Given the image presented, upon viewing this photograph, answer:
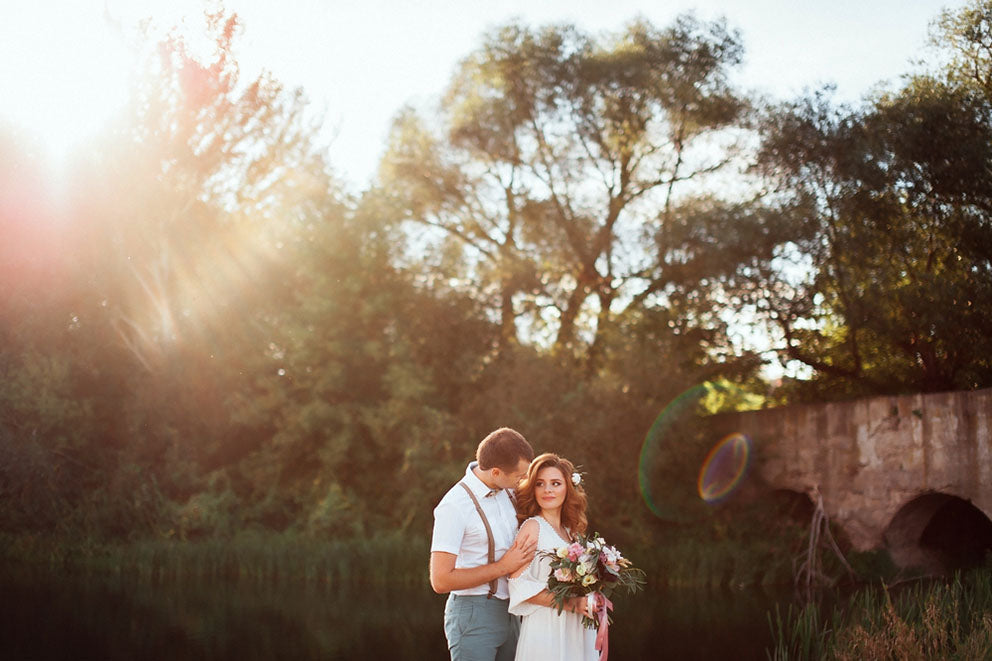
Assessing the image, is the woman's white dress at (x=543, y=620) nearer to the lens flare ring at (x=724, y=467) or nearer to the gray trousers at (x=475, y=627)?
the gray trousers at (x=475, y=627)

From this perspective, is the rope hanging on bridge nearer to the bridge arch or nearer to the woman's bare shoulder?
the bridge arch

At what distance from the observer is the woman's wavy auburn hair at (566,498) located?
4.87 meters

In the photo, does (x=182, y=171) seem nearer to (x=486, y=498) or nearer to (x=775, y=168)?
(x=775, y=168)

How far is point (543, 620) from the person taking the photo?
16.0 feet

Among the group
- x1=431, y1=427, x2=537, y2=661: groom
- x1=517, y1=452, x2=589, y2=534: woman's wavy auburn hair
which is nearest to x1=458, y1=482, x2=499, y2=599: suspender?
x1=431, y1=427, x2=537, y2=661: groom

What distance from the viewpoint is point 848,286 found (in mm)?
19875

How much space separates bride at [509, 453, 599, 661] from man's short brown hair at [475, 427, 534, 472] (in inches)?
5.8

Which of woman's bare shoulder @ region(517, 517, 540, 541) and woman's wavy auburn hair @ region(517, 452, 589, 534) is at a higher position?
woman's wavy auburn hair @ region(517, 452, 589, 534)

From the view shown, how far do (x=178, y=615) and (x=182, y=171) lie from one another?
473 inches

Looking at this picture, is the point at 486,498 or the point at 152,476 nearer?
the point at 486,498

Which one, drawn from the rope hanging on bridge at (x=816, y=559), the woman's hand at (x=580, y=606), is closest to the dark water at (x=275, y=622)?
the rope hanging on bridge at (x=816, y=559)

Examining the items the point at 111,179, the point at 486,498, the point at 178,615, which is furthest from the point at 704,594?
the point at 111,179

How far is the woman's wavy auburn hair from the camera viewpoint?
487cm

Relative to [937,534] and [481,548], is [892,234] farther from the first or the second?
[481,548]
